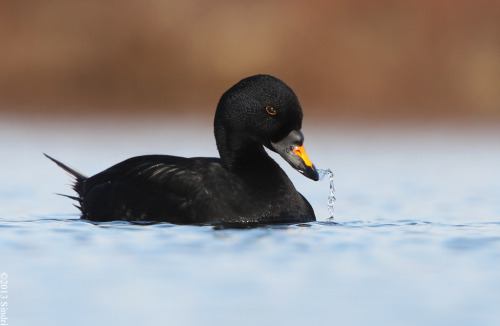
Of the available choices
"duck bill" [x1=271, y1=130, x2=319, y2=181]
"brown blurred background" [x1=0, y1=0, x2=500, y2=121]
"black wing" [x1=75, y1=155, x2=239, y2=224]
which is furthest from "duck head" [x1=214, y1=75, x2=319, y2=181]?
"brown blurred background" [x1=0, y1=0, x2=500, y2=121]

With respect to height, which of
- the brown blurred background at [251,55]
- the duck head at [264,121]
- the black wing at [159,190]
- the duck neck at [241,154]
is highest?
the brown blurred background at [251,55]

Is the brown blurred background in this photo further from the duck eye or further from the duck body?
the duck eye

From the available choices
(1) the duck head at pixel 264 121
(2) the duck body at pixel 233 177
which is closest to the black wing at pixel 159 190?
(2) the duck body at pixel 233 177

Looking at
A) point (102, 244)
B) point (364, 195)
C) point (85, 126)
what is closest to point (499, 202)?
point (364, 195)

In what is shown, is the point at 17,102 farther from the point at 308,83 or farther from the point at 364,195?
the point at 364,195

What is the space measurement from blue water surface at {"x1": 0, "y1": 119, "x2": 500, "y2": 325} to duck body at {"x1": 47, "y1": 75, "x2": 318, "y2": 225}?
0.63ft

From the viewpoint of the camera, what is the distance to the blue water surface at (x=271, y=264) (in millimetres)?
5484

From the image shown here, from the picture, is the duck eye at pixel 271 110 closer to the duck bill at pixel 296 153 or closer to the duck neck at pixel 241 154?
the duck bill at pixel 296 153

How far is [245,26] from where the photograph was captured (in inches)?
1019

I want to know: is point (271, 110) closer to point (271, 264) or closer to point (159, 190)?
point (159, 190)

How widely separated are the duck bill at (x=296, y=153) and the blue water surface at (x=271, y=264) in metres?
0.41

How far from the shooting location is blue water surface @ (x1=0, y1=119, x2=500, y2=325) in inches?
216

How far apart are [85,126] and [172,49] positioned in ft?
22.7

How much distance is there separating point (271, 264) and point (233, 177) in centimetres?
163
